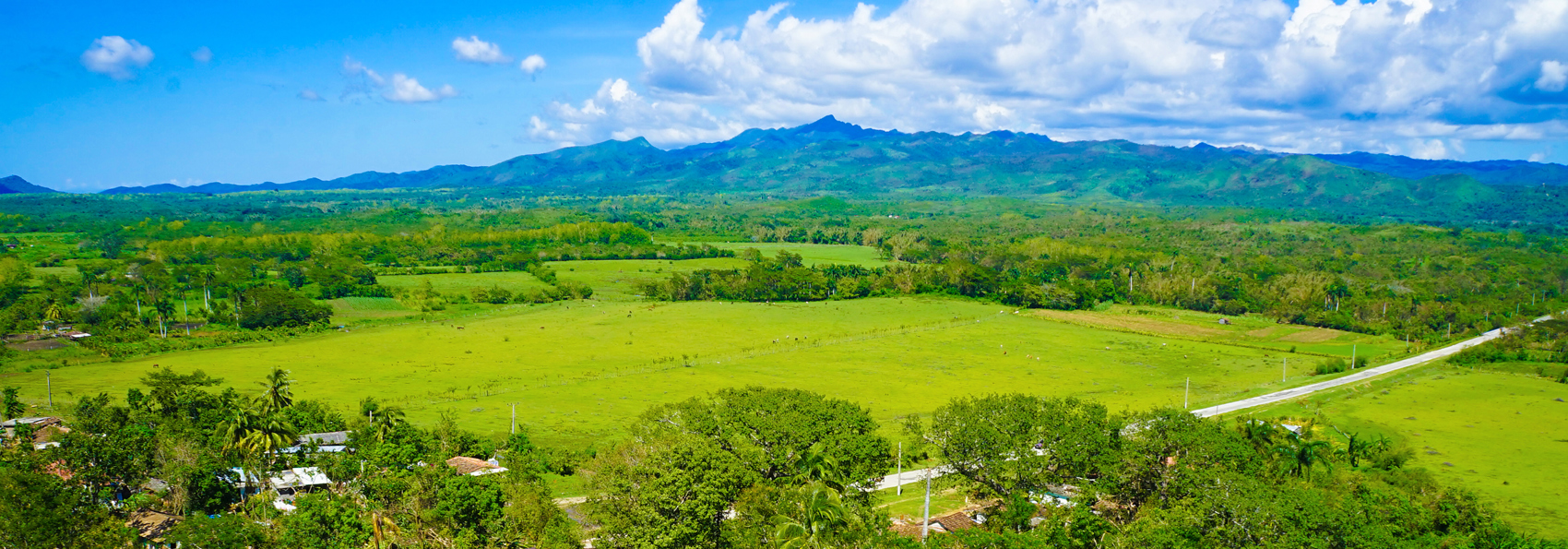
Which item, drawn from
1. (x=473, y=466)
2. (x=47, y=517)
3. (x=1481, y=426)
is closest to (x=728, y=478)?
(x=473, y=466)

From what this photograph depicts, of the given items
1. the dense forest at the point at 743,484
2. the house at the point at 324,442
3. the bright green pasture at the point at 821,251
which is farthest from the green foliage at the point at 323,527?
the bright green pasture at the point at 821,251

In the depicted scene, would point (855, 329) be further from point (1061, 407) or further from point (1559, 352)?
point (1559, 352)

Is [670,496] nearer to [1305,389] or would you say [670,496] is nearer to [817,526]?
[817,526]

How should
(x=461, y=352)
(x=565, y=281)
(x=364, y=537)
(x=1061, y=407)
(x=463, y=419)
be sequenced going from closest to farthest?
(x=364, y=537)
(x=1061, y=407)
(x=463, y=419)
(x=461, y=352)
(x=565, y=281)

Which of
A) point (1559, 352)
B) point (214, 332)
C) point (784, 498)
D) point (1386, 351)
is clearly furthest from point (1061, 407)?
point (214, 332)

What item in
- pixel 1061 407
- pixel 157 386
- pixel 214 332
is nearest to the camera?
pixel 1061 407

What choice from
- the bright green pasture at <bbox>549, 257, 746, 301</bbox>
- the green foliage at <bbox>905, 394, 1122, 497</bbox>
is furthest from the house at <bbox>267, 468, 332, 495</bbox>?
the bright green pasture at <bbox>549, 257, 746, 301</bbox>
